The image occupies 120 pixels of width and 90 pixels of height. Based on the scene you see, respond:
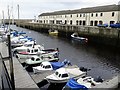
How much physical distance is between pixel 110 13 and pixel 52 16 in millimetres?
34898

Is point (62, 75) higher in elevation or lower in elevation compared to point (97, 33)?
lower

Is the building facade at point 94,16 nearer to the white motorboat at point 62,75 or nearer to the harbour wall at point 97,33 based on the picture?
the harbour wall at point 97,33

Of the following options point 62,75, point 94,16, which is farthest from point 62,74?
point 94,16

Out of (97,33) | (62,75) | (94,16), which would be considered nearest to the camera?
(62,75)

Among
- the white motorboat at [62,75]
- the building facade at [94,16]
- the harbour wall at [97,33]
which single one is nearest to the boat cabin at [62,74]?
the white motorboat at [62,75]

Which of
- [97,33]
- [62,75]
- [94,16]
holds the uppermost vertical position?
[94,16]

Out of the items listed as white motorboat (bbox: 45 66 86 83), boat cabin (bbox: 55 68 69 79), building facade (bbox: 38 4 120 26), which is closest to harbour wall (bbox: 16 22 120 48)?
building facade (bbox: 38 4 120 26)

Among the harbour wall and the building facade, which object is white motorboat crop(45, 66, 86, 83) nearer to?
the harbour wall

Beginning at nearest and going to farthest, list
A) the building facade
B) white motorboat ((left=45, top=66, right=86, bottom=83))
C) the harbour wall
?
white motorboat ((left=45, top=66, right=86, bottom=83)) → the harbour wall → the building facade

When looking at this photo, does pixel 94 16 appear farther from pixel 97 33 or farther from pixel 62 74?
pixel 62 74

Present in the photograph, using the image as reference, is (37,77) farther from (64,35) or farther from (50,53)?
(64,35)

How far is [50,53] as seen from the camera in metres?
21.6

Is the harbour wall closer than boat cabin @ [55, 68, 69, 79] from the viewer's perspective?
No

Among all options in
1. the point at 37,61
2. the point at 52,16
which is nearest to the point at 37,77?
the point at 37,61
